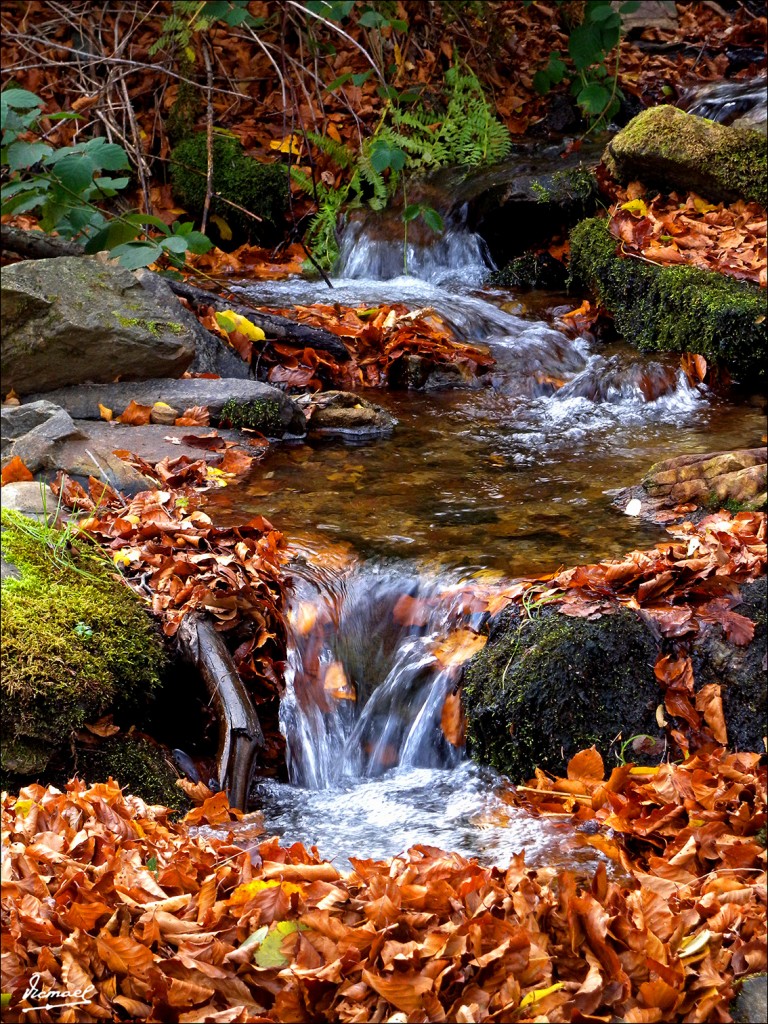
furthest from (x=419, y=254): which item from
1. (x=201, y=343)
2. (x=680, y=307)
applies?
(x=201, y=343)

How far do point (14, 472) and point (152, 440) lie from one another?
37.0 inches

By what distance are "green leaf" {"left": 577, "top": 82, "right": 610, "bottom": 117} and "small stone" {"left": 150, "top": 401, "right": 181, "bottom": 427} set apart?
6.10 metres

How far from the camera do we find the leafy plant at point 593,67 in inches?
359

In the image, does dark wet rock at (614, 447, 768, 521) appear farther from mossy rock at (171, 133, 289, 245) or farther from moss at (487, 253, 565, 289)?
mossy rock at (171, 133, 289, 245)

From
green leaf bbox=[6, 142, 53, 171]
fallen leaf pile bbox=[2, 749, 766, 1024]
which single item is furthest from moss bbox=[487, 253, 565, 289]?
fallen leaf pile bbox=[2, 749, 766, 1024]

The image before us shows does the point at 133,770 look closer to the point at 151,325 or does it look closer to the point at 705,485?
the point at 705,485

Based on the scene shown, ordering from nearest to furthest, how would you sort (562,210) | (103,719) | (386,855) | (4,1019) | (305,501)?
1. (4,1019)
2. (386,855)
3. (103,719)
4. (305,501)
5. (562,210)

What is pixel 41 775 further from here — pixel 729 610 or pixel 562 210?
pixel 562 210

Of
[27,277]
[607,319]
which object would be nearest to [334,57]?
Answer: [607,319]

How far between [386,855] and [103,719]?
1.08 meters

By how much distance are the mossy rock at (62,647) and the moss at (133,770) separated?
0.10 meters

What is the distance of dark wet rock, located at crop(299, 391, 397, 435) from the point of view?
6.16 meters

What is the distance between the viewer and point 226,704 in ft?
11.9

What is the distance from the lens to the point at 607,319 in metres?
7.79
